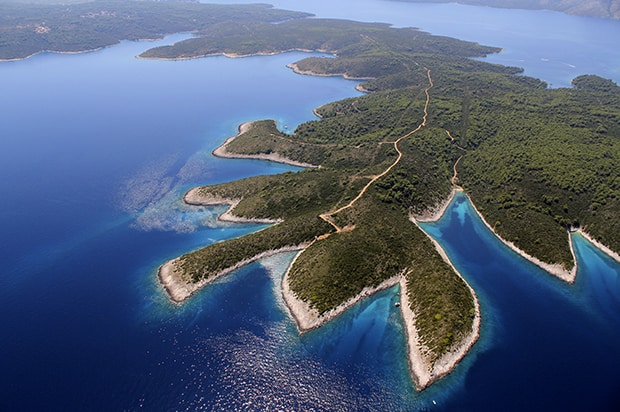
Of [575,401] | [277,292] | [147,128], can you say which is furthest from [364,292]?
[147,128]

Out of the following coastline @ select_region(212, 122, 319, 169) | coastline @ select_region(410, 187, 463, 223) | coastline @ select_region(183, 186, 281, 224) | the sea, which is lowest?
the sea

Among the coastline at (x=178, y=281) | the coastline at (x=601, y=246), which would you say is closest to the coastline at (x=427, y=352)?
the coastline at (x=178, y=281)

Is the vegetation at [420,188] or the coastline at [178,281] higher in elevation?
the vegetation at [420,188]

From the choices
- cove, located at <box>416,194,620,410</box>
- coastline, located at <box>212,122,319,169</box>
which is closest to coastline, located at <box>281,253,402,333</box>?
cove, located at <box>416,194,620,410</box>

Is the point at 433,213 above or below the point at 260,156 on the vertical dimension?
below

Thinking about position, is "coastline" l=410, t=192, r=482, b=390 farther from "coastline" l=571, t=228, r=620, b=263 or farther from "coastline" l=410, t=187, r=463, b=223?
"coastline" l=571, t=228, r=620, b=263

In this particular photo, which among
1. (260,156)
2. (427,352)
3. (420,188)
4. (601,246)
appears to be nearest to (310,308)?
(427,352)

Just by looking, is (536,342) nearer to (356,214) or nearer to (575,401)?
(575,401)

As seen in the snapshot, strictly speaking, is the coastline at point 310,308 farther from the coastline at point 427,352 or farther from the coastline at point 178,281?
the coastline at point 178,281

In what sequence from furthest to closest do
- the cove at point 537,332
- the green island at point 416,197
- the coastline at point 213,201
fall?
the coastline at point 213,201, the green island at point 416,197, the cove at point 537,332

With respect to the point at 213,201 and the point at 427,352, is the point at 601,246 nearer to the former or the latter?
the point at 427,352

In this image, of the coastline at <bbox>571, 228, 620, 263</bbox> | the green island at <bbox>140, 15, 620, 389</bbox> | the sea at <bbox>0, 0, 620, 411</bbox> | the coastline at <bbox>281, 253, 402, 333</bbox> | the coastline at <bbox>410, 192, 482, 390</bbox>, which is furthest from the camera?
the coastline at <bbox>571, 228, 620, 263</bbox>
